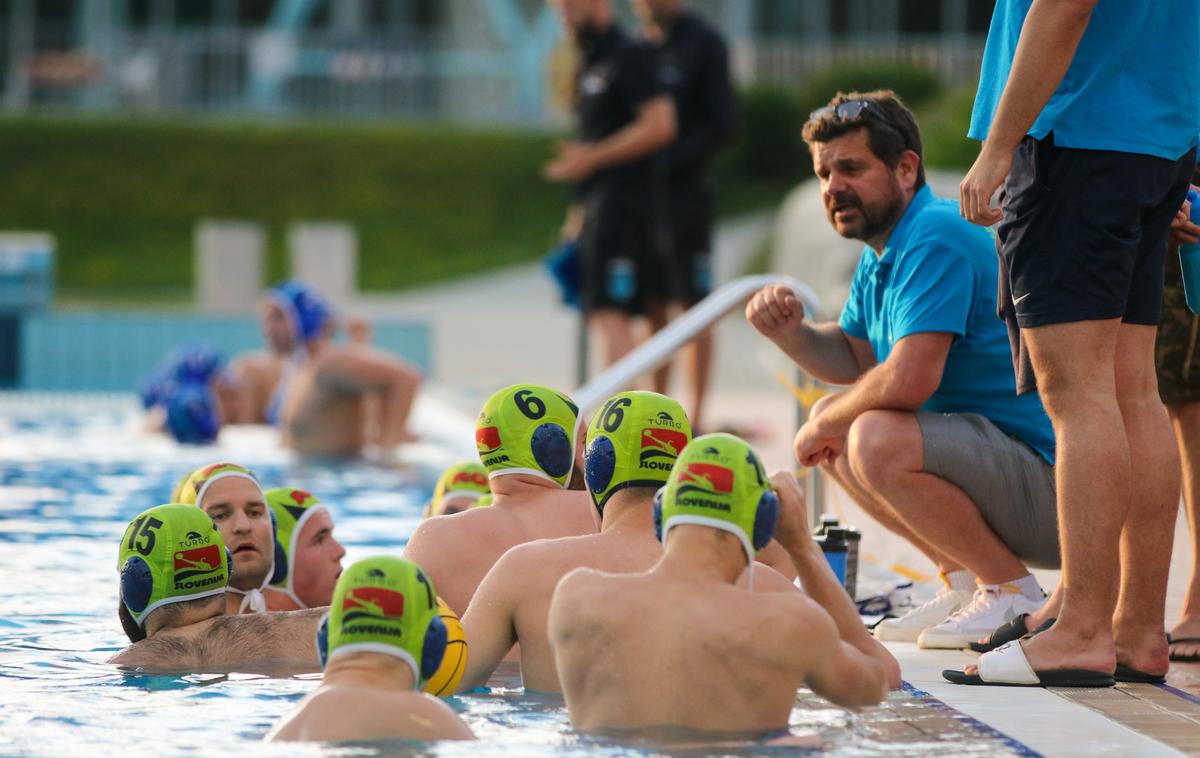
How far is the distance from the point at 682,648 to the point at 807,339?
2.05 meters

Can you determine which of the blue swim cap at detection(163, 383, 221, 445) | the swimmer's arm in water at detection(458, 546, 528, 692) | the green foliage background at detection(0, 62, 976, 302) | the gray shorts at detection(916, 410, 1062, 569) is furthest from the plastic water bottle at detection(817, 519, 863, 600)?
the green foliage background at detection(0, 62, 976, 302)

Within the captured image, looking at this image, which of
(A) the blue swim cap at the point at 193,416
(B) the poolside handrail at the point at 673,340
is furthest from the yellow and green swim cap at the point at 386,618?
(A) the blue swim cap at the point at 193,416

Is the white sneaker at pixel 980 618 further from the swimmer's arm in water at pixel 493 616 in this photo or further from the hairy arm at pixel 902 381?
the swimmer's arm in water at pixel 493 616

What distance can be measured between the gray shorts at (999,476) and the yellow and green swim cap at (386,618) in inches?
69.3

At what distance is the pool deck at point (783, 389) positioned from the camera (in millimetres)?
3801

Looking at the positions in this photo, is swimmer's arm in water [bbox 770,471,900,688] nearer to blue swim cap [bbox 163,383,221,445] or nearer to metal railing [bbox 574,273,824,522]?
metal railing [bbox 574,273,824,522]

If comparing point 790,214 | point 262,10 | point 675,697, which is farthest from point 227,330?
point 262,10

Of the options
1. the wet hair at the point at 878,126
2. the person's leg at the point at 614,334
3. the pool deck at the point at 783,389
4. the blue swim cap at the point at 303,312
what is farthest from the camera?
the blue swim cap at the point at 303,312

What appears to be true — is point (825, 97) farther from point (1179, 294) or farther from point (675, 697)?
point (675, 697)

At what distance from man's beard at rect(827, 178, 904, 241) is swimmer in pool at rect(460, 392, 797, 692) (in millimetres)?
1169

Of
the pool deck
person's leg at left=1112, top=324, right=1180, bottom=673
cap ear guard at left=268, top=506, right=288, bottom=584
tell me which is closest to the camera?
the pool deck

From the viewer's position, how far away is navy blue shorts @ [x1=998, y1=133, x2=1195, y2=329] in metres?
4.12

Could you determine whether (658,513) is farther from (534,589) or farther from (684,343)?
(684,343)

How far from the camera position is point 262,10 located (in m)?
36.6
